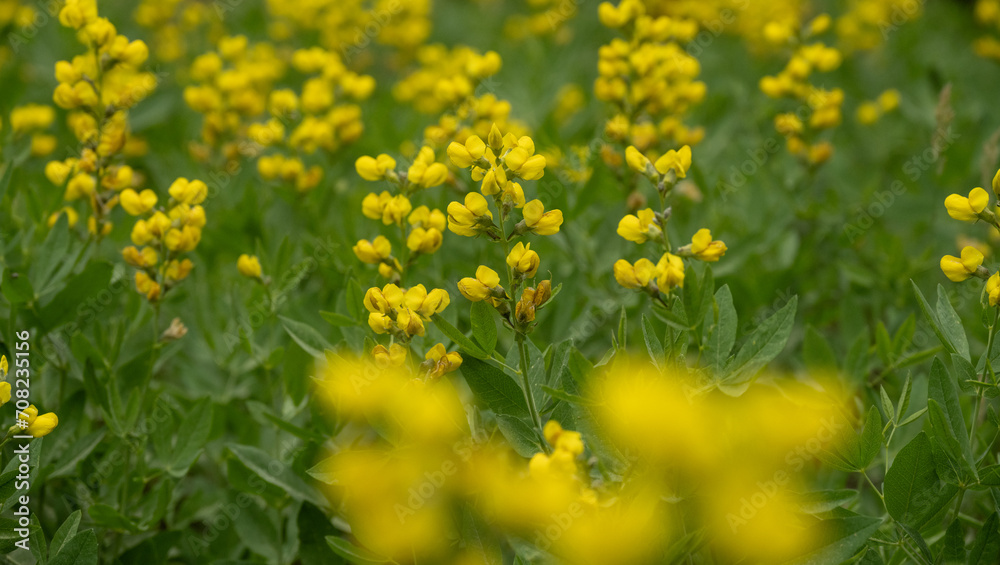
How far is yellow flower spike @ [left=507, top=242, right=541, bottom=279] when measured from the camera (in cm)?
127

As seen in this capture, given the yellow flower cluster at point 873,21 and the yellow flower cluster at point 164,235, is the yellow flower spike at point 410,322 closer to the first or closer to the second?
the yellow flower cluster at point 164,235

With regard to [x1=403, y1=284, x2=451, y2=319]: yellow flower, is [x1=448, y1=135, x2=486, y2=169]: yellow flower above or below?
above

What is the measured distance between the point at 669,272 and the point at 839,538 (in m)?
Answer: 0.49

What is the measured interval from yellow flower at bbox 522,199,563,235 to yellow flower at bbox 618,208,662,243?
121 millimetres

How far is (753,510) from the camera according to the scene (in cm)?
126

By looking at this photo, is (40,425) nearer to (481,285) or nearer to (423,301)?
(423,301)

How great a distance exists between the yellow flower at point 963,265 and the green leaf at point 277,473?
3.93 ft

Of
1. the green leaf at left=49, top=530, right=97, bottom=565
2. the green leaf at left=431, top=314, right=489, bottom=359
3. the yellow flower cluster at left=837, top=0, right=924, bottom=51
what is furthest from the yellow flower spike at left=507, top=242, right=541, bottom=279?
the yellow flower cluster at left=837, top=0, right=924, bottom=51

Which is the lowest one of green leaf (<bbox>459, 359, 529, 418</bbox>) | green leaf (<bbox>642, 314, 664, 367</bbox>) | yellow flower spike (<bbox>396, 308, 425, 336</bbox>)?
green leaf (<bbox>459, 359, 529, 418</bbox>)

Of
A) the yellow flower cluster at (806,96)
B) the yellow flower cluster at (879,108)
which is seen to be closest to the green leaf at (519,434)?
the yellow flower cluster at (806,96)

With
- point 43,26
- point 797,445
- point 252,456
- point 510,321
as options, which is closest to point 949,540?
point 797,445

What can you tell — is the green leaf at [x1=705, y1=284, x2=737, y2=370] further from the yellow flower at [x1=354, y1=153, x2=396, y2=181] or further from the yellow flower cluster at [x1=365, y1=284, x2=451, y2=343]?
the yellow flower at [x1=354, y1=153, x2=396, y2=181]

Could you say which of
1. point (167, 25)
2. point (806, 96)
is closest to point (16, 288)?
point (806, 96)

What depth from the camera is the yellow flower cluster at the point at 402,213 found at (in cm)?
154
